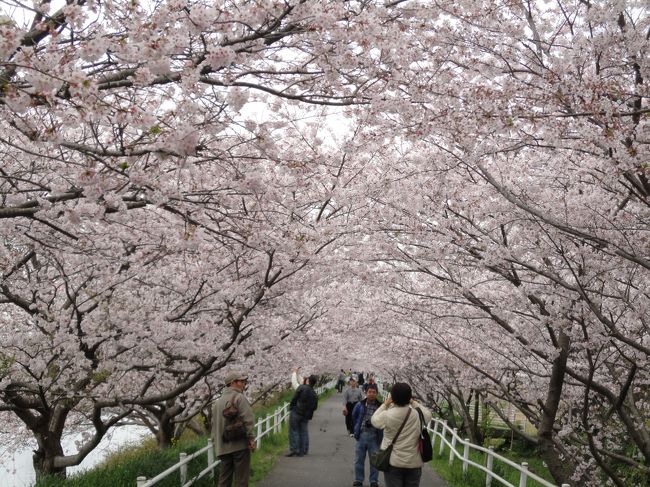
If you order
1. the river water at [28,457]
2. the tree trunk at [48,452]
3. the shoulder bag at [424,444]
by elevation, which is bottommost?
the river water at [28,457]

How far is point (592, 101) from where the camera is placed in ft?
14.3

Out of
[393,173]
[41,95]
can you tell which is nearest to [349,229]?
[393,173]

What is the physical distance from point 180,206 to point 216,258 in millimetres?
3642

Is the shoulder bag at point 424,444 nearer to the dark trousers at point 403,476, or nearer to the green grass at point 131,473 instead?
the dark trousers at point 403,476

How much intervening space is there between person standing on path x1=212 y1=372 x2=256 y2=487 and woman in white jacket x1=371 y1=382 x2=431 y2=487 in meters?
1.61

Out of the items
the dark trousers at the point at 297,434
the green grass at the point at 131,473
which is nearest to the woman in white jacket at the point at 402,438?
the green grass at the point at 131,473

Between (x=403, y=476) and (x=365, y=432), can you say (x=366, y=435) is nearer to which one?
(x=365, y=432)

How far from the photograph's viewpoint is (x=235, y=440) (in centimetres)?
719

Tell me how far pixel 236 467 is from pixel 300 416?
5.14m

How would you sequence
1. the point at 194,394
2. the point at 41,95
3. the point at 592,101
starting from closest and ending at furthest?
the point at 41,95, the point at 592,101, the point at 194,394

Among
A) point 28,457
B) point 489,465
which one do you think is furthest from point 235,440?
point 28,457

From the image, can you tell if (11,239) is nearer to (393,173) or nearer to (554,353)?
(393,173)

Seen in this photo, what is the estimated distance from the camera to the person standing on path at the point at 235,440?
7137 millimetres

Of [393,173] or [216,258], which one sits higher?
[393,173]
